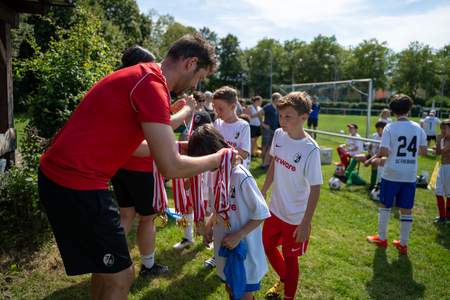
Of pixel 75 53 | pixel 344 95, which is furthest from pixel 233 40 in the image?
pixel 75 53

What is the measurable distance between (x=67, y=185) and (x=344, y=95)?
1765cm

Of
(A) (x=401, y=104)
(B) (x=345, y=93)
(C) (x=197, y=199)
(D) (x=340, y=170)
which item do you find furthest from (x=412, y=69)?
(C) (x=197, y=199)

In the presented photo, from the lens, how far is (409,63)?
56625 mm

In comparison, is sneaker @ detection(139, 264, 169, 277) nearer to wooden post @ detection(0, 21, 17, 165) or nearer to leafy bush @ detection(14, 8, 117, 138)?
leafy bush @ detection(14, 8, 117, 138)

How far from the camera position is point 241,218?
6.88 feet

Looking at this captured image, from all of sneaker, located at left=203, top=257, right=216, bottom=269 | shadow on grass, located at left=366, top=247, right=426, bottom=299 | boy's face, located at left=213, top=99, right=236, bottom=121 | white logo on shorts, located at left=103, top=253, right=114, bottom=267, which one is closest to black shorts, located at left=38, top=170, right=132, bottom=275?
white logo on shorts, located at left=103, top=253, right=114, bottom=267

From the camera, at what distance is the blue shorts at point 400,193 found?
4.08m

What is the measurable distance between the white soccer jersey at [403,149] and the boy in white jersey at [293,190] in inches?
80.4

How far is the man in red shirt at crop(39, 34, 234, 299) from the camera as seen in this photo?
153 cm

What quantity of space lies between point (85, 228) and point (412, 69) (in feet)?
219

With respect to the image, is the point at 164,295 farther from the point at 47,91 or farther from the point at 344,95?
the point at 344,95

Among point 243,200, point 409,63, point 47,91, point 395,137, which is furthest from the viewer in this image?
point 409,63

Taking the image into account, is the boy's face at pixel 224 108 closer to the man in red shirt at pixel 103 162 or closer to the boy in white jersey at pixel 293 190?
the boy in white jersey at pixel 293 190

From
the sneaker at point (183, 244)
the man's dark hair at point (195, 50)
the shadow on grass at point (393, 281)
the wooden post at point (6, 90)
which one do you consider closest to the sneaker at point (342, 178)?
the shadow on grass at point (393, 281)
